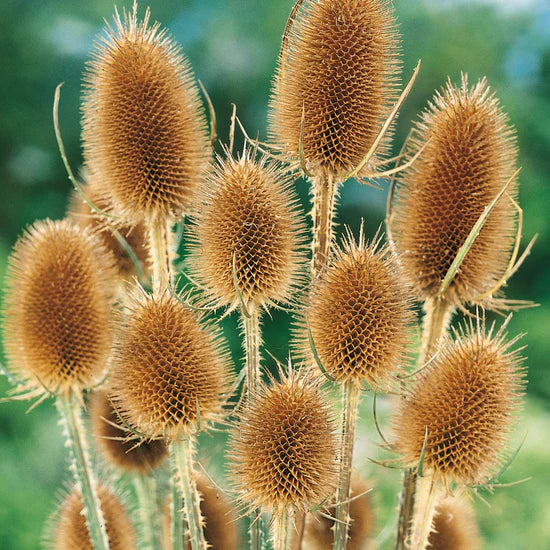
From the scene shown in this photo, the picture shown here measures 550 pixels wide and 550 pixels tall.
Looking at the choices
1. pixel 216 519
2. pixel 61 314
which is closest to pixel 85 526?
pixel 216 519

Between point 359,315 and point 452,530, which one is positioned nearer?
point 359,315

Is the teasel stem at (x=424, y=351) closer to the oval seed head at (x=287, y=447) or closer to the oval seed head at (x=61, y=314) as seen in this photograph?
the oval seed head at (x=287, y=447)

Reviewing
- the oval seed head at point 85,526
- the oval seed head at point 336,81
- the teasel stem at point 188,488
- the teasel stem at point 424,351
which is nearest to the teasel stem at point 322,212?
the oval seed head at point 336,81

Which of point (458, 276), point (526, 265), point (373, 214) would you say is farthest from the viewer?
point (526, 265)

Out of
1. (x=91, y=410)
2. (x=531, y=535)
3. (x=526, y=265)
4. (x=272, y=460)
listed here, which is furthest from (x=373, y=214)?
(x=272, y=460)

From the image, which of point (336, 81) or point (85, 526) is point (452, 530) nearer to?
point (85, 526)

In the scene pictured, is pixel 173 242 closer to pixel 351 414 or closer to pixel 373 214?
pixel 351 414

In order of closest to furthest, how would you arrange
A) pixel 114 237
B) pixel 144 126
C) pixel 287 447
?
pixel 287 447
pixel 144 126
pixel 114 237
